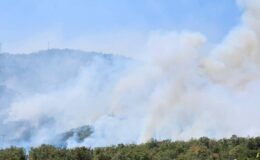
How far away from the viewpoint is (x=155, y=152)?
41531 mm

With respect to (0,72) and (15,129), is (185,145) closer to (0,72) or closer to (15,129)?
(15,129)

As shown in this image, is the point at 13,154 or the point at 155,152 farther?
the point at 155,152

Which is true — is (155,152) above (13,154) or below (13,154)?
below

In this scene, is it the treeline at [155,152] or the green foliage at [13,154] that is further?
the treeline at [155,152]

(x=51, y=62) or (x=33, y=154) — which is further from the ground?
(x=51, y=62)

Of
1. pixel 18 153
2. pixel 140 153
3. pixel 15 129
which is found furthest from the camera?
pixel 15 129

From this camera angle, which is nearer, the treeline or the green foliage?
the green foliage

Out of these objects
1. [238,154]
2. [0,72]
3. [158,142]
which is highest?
[0,72]

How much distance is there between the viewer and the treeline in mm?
37562

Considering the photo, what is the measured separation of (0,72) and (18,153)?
80.6m

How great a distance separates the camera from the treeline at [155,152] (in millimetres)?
37562

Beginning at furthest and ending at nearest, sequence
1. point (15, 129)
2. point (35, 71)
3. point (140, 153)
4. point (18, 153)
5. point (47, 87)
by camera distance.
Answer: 1. point (35, 71)
2. point (47, 87)
3. point (15, 129)
4. point (140, 153)
5. point (18, 153)

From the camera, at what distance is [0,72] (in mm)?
114000

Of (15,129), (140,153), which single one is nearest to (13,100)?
(15,129)
